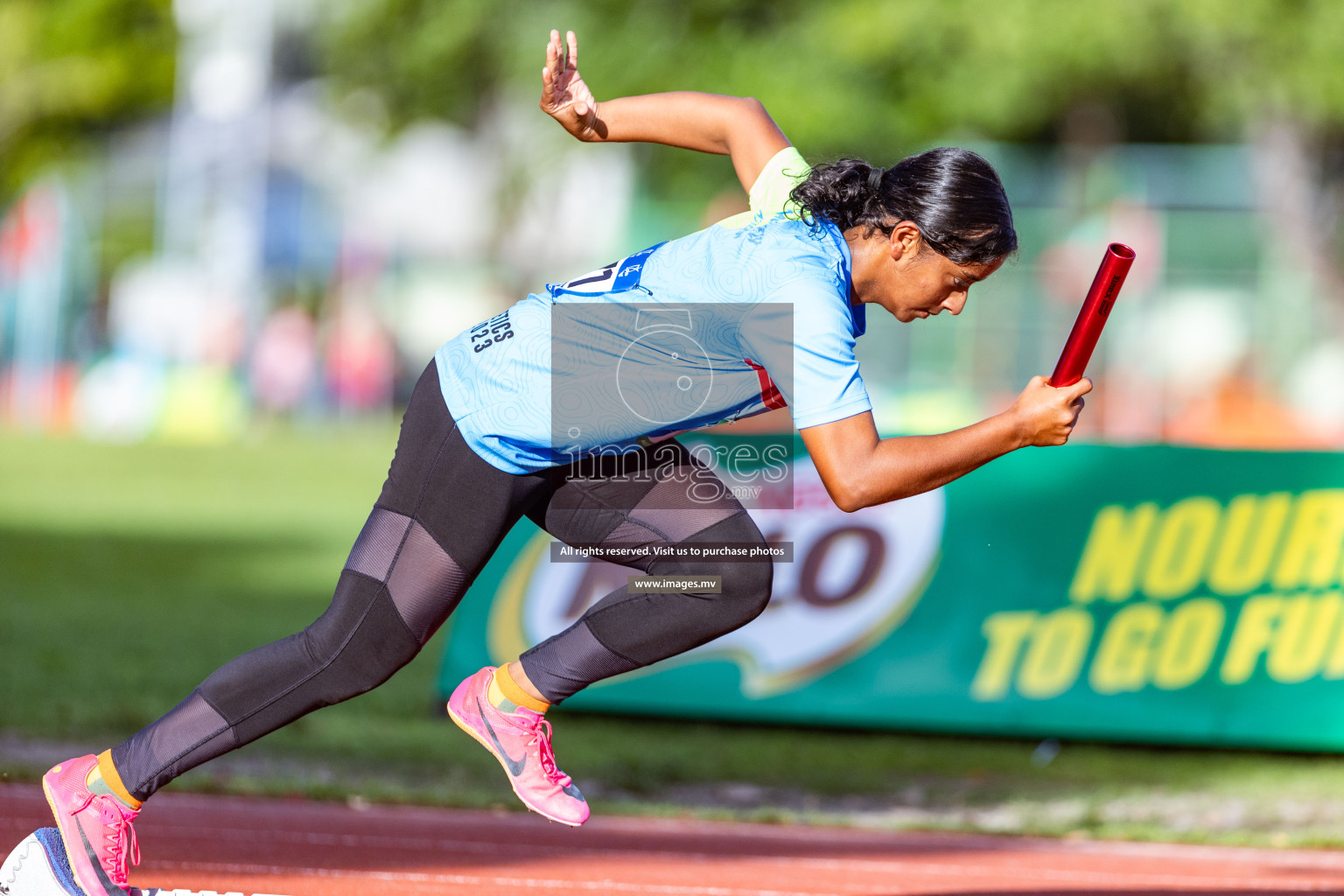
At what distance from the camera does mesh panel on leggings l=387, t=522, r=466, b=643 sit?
3.65m

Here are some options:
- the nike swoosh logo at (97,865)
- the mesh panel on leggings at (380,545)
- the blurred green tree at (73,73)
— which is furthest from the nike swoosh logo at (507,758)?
the blurred green tree at (73,73)

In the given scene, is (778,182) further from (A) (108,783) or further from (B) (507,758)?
Answer: (A) (108,783)

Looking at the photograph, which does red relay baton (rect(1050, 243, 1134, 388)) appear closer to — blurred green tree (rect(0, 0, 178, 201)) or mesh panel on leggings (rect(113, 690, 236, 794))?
mesh panel on leggings (rect(113, 690, 236, 794))

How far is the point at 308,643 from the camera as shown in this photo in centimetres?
369

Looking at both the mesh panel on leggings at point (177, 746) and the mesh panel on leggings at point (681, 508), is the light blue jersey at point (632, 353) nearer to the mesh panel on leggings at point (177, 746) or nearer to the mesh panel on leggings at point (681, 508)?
the mesh panel on leggings at point (681, 508)

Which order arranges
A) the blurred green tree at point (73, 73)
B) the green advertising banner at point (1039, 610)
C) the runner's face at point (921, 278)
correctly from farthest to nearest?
the blurred green tree at point (73, 73) → the green advertising banner at point (1039, 610) → the runner's face at point (921, 278)

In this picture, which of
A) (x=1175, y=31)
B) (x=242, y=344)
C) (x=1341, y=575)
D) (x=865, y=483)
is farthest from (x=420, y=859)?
(x=242, y=344)

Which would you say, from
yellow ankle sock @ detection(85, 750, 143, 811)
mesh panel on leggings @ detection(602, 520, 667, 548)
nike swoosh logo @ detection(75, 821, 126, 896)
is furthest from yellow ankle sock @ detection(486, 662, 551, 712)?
nike swoosh logo @ detection(75, 821, 126, 896)

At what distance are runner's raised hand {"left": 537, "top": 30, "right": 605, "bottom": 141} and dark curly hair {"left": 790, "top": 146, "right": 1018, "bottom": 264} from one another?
852mm

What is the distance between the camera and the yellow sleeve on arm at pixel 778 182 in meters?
3.73

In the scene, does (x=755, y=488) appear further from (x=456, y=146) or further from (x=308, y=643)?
(x=456, y=146)

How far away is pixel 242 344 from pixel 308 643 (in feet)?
96.5

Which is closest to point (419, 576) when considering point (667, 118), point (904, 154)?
point (667, 118)

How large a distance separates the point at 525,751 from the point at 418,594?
549 mm
